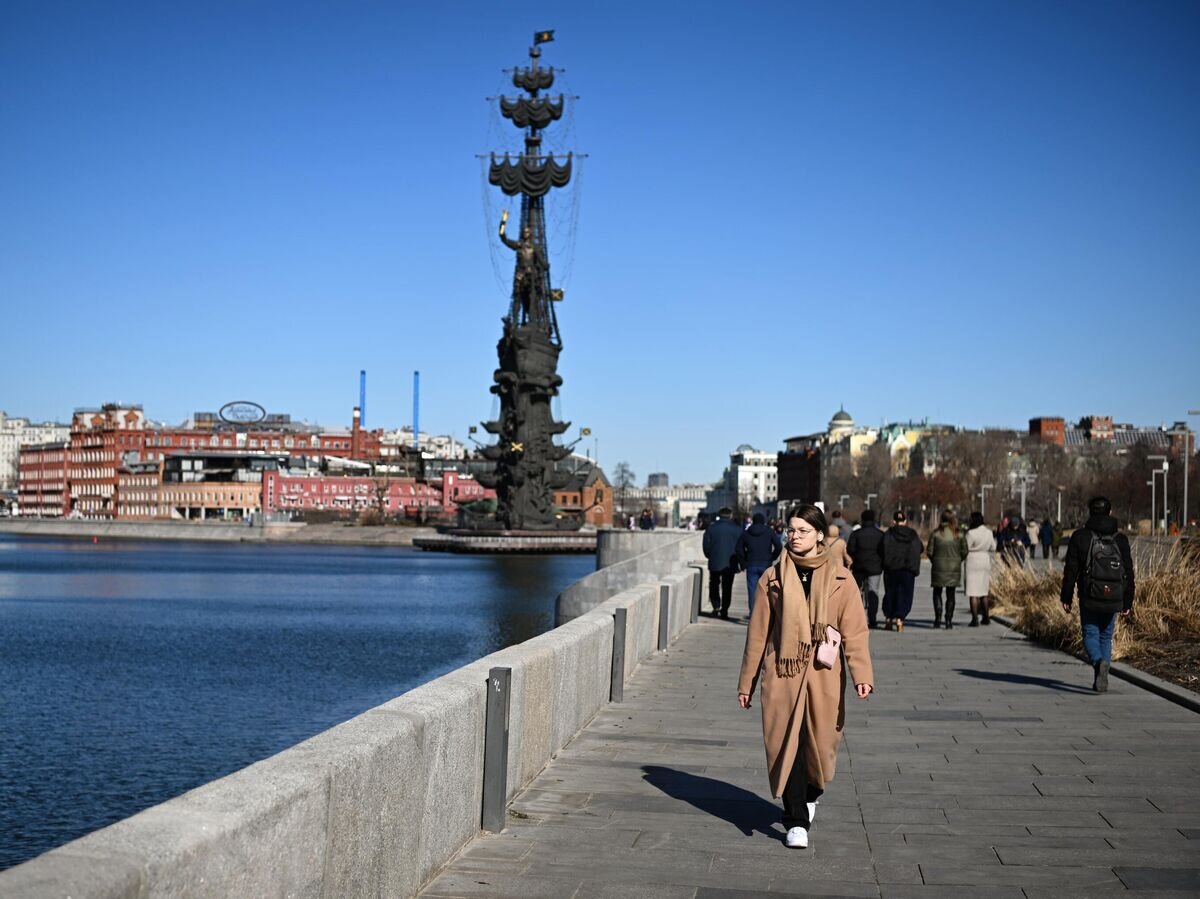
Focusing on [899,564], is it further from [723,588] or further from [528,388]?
[528,388]

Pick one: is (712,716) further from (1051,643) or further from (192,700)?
(192,700)

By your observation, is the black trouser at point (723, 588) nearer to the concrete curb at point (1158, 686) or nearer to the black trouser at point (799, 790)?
the concrete curb at point (1158, 686)

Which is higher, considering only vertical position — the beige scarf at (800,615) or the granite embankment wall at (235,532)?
the beige scarf at (800,615)

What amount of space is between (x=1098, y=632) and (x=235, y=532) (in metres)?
143

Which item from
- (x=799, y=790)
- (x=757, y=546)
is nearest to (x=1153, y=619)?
(x=757, y=546)

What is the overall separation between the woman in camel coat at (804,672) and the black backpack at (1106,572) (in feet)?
21.0

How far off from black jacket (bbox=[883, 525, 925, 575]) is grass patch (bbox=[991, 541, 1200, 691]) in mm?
1795

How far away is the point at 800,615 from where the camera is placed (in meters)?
7.59

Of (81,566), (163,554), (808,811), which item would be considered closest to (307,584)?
(81,566)

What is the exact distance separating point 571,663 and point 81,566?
81160mm

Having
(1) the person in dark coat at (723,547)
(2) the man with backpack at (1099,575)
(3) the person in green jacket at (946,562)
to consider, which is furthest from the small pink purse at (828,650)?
(1) the person in dark coat at (723,547)

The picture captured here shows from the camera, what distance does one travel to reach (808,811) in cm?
771

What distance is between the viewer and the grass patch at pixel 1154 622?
16.2 meters

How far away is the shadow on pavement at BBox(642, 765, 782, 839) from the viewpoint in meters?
8.34
